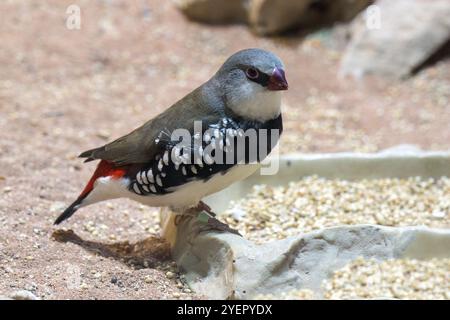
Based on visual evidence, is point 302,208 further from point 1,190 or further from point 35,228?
point 1,190

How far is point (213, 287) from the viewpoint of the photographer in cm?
335

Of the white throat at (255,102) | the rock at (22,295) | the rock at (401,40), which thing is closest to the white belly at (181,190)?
the white throat at (255,102)

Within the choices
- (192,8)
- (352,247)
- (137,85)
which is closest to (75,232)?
(352,247)

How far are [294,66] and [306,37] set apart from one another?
0.57 metres

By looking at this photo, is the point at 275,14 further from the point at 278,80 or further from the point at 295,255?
the point at 295,255

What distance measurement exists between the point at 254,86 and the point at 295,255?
76 centimetres

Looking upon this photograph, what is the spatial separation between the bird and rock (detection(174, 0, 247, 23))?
4228mm

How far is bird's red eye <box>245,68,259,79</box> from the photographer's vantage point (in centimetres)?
345

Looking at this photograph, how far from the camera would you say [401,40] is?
6.88 m

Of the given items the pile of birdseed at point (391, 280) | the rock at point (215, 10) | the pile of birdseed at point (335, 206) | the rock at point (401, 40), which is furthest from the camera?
the rock at point (215, 10)

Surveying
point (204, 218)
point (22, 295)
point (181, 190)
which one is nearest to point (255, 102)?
point (181, 190)

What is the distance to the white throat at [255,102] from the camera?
3463 millimetres

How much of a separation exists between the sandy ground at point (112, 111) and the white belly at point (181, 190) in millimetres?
269

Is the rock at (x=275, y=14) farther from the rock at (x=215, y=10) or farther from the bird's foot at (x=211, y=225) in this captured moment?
the bird's foot at (x=211, y=225)
